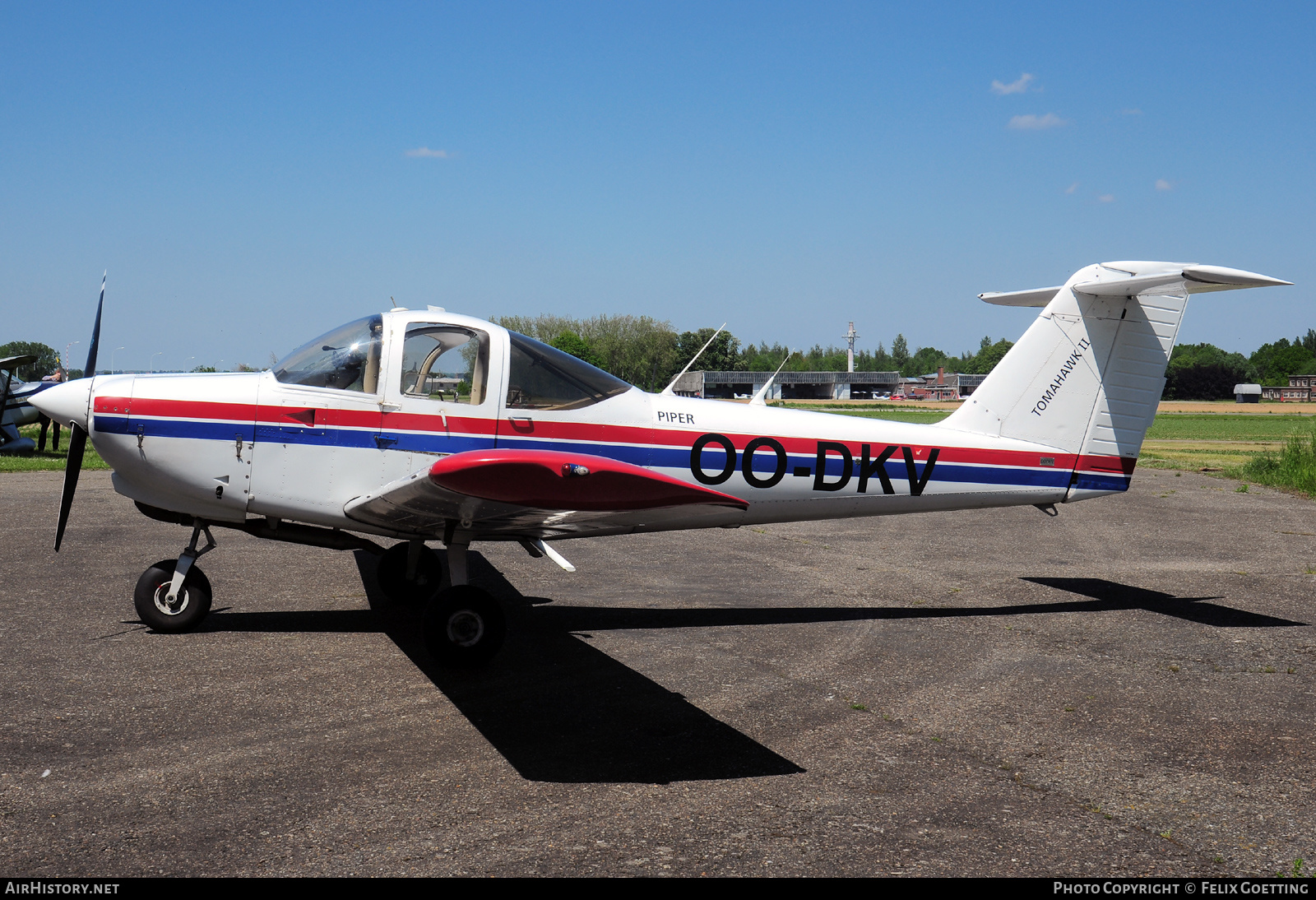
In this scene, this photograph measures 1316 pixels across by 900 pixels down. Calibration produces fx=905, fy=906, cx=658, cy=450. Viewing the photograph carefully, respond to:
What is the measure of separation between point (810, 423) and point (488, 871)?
15.7ft

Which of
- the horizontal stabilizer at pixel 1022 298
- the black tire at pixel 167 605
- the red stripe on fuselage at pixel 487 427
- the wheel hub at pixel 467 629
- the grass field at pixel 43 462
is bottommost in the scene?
the grass field at pixel 43 462

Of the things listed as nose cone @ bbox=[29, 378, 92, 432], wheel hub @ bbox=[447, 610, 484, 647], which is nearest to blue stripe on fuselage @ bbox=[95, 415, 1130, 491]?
nose cone @ bbox=[29, 378, 92, 432]

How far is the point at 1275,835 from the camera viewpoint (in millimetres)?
3822

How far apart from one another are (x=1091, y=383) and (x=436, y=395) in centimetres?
563

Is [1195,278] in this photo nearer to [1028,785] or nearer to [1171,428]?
[1028,785]

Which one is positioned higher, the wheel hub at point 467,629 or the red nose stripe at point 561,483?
the red nose stripe at point 561,483

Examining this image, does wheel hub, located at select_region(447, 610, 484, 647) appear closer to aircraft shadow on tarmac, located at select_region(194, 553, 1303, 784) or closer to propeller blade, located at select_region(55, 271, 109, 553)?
aircraft shadow on tarmac, located at select_region(194, 553, 1303, 784)

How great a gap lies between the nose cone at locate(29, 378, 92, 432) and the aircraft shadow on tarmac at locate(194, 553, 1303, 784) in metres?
1.85

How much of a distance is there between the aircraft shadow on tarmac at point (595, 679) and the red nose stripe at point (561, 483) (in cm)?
129

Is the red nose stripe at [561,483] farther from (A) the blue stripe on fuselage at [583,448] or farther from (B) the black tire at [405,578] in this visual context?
(B) the black tire at [405,578]

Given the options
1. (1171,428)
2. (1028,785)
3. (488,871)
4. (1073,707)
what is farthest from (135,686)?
(1171,428)

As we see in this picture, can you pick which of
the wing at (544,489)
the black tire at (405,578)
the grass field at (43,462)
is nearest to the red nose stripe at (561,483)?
the wing at (544,489)

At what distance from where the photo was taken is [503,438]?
6.52 m

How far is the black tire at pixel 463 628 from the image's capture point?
5965 mm
